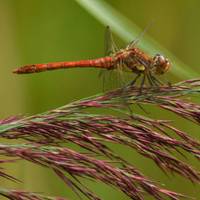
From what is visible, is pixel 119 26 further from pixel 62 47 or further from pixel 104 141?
pixel 62 47

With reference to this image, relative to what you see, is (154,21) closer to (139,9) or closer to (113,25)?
(139,9)

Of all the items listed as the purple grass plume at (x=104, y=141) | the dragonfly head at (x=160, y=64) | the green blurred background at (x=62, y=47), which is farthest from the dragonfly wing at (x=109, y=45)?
the green blurred background at (x=62, y=47)

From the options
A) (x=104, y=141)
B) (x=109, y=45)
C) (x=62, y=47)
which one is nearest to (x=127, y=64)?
(x=109, y=45)

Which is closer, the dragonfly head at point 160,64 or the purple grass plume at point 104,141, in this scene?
the purple grass plume at point 104,141

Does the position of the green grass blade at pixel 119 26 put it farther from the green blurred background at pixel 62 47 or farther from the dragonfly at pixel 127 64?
the green blurred background at pixel 62 47

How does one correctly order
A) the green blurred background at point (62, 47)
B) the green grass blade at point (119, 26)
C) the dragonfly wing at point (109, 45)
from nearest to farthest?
the green grass blade at point (119, 26)
the dragonfly wing at point (109, 45)
the green blurred background at point (62, 47)

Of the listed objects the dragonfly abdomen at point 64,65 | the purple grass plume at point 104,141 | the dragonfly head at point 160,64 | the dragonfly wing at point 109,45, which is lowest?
the purple grass plume at point 104,141

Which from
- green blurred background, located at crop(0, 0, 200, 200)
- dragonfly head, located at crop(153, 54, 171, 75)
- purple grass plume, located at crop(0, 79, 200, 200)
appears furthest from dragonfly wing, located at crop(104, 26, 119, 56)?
green blurred background, located at crop(0, 0, 200, 200)

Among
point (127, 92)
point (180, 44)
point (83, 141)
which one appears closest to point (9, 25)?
point (180, 44)
